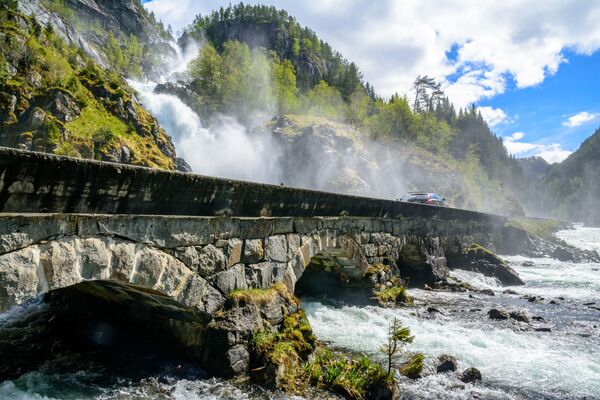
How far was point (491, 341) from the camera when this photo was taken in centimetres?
885

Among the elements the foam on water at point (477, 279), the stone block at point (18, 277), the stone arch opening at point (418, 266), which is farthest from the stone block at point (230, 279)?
the foam on water at point (477, 279)

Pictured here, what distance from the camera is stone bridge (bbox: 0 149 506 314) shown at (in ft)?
12.2

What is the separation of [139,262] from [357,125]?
60298mm

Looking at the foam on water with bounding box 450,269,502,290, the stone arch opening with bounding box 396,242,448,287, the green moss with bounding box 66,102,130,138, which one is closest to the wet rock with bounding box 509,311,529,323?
the stone arch opening with bounding box 396,242,448,287

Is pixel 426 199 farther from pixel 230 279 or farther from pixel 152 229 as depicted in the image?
pixel 152 229

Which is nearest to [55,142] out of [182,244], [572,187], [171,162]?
[171,162]

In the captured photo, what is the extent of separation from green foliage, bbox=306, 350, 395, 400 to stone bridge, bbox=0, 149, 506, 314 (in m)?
1.72

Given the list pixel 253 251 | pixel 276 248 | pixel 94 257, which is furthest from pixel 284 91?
pixel 94 257

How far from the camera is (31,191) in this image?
3.80m

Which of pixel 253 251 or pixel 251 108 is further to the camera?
pixel 251 108

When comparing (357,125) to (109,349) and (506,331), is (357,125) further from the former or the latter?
(109,349)

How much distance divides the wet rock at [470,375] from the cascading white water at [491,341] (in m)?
0.14

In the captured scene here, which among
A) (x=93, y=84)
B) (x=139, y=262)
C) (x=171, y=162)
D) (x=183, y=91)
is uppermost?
(x=183, y=91)

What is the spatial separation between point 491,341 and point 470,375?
2.59 meters
